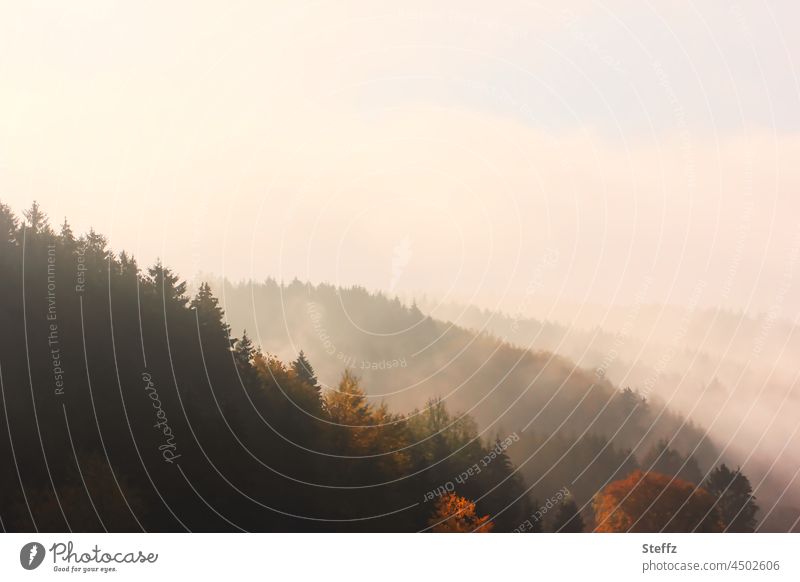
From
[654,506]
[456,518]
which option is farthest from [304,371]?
[654,506]

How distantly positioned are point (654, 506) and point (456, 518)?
306 cm

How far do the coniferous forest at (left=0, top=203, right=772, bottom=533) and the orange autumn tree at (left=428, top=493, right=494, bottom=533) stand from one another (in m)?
0.02

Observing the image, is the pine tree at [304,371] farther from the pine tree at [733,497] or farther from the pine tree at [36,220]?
the pine tree at [733,497]

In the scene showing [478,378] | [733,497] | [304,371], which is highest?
[304,371]

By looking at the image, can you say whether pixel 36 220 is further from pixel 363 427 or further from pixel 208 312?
pixel 363 427

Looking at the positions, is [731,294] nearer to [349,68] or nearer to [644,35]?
[644,35]

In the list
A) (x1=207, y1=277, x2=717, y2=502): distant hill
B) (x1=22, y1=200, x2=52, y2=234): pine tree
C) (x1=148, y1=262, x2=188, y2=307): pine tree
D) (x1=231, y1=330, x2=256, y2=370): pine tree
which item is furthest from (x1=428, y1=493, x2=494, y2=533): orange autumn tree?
(x1=22, y1=200, x2=52, y2=234): pine tree

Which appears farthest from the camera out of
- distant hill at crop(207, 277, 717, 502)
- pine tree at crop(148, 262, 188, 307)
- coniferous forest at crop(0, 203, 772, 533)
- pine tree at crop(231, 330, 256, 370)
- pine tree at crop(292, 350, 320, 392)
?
distant hill at crop(207, 277, 717, 502)

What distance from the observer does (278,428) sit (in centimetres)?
1446

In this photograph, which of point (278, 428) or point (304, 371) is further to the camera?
point (304, 371)

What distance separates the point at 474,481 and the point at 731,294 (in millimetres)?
5045

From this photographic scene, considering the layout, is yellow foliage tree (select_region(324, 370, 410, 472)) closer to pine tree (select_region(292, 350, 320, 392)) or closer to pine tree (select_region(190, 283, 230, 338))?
pine tree (select_region(292, 350, 320, 392))

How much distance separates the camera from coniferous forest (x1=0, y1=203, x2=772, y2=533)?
45.4 feet
